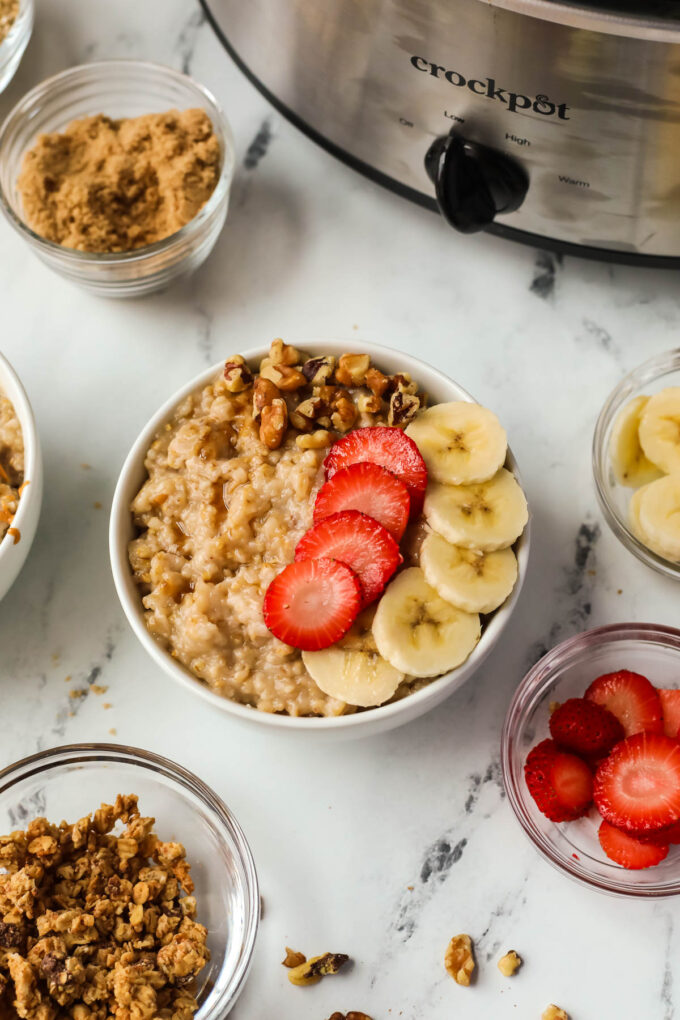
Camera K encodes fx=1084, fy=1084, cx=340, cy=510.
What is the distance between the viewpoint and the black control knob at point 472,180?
150 centimetres

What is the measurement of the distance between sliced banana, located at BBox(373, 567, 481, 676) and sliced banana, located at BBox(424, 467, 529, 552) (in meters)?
0.07

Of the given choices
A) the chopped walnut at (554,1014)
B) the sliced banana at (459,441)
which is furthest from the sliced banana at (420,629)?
the chopped walnut at (554,1014)

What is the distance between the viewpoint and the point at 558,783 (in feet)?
4.92

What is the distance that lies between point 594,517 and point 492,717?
0.36 metres

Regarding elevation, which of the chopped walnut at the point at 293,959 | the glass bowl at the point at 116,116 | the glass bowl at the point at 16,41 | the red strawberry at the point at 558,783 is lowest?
the chopped walnut at the point at 293,959

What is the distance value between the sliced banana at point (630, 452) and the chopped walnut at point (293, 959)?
33.7 inches

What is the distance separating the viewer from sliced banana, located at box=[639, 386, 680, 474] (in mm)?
1644

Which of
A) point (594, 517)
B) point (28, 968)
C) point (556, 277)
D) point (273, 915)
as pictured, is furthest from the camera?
point (556, 277)

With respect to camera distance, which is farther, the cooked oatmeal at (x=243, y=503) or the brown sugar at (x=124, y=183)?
the brown sugar at (x=124, y=183)

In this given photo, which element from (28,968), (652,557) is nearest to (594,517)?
(652,557)

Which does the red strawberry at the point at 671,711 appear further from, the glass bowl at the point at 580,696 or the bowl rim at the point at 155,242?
the bowl rim at the point at 155,242

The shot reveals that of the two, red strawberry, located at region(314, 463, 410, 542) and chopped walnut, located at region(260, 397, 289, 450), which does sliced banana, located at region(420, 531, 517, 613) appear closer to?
red strawberry, located at region(314, 463, 410, 542)

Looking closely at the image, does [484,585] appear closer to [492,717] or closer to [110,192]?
[492,717]

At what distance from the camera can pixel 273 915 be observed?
153 cm
